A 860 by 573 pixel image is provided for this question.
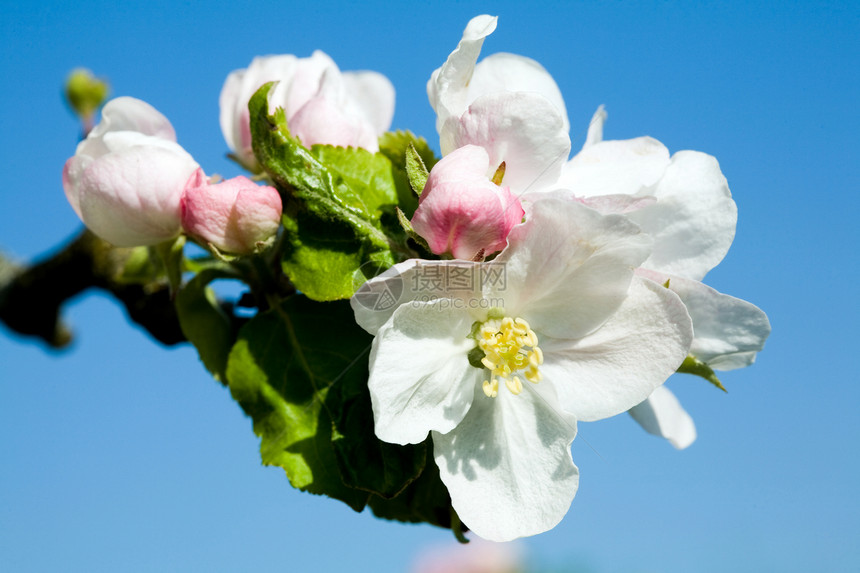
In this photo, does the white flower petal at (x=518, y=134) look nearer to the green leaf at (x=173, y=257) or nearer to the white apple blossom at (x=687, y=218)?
the white apple blossom at (x=687, y=218)

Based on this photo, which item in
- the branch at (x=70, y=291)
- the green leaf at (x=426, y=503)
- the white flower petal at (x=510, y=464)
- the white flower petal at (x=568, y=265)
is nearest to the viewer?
the white flower petal at (x=568, y=265)

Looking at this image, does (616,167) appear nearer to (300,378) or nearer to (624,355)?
(624,355)

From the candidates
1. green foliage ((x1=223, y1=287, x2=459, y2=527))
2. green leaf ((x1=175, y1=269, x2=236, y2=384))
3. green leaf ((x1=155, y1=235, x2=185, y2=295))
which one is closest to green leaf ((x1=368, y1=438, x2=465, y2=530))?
green foliage ((x1=223, y1=287, x2=459, y2=527))

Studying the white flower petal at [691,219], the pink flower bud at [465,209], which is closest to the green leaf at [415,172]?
the pink flower bud at [465,209]

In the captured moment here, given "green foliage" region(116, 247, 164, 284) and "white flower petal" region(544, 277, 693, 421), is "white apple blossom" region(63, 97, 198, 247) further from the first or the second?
"green foliage" region(116, 247, 164, 284)

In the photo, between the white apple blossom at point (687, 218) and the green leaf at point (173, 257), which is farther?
the green leaf at point (173, 257)

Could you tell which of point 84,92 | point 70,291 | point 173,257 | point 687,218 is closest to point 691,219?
point 687,218
